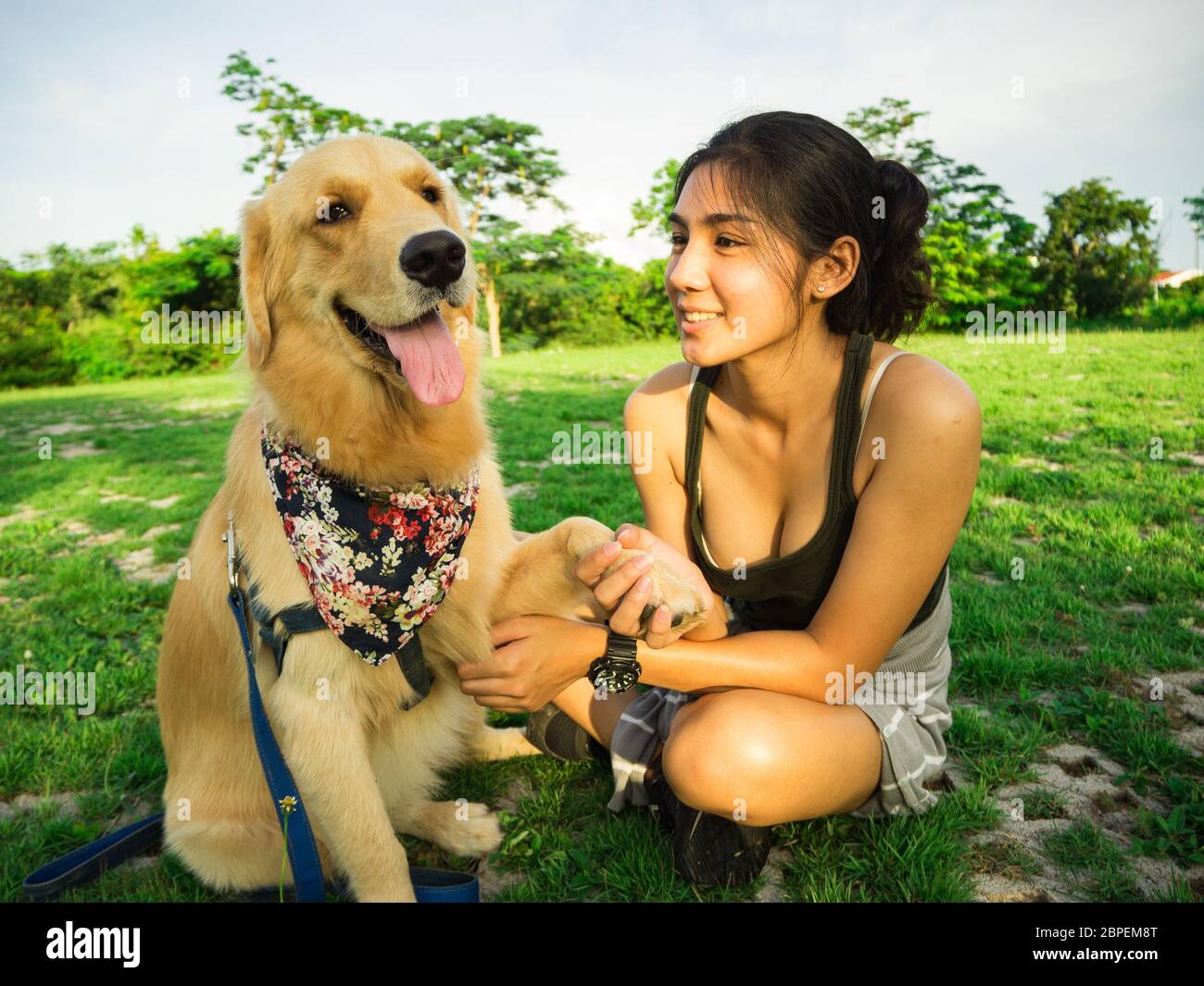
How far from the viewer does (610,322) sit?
27.1 metres

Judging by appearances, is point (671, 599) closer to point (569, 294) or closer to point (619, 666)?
point (619, 666)

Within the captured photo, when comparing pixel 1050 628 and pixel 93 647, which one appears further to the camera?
pixel 93 647

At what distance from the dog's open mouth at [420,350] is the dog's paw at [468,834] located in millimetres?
1210

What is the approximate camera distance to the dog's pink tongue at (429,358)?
75.9 inches

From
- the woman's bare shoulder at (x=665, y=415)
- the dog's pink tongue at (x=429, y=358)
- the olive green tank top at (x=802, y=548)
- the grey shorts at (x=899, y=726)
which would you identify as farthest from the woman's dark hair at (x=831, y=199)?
the grey shorts at (x=899, y=726)

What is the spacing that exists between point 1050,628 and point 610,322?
25.1 meters

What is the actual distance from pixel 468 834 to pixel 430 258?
161cm

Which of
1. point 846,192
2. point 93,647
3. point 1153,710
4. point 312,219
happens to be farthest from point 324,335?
point 1153,710

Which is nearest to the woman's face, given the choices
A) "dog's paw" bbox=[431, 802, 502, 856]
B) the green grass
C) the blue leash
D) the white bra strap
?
the white bra strap

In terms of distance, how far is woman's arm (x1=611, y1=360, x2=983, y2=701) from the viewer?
1.82m

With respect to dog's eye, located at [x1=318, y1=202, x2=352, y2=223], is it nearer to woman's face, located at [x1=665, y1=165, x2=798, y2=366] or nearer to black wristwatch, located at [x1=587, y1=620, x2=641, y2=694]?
woman's face, located at [x1=665, y1=165, x2=798, y2=366]

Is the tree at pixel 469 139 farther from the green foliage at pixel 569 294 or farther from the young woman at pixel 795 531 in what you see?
the young woman at pixel 795 531

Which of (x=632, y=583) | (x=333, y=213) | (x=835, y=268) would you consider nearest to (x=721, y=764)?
(x=632, y=583)
